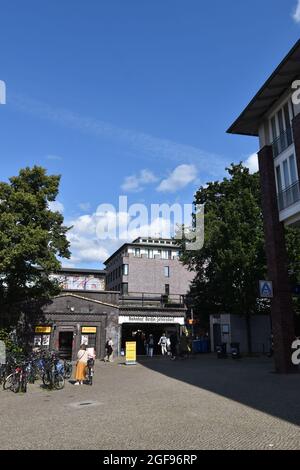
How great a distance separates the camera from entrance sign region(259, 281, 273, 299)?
18678 millimetres

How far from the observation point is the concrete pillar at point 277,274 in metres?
18.5

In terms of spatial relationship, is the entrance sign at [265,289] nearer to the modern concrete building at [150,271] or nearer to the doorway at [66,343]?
the doorway at [66,343]

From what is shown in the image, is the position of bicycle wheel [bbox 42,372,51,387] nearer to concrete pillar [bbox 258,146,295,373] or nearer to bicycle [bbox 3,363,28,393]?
bicycle [bbox 3,363,28,393]

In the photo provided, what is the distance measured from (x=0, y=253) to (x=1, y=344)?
216 inches

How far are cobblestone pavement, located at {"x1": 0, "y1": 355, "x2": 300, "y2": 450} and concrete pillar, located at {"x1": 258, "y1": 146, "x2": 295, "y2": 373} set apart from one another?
2296 mm

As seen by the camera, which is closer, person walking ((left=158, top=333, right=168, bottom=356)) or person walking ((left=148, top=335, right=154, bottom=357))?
person walking ((left=148, top=335, right=154, bottom=357))

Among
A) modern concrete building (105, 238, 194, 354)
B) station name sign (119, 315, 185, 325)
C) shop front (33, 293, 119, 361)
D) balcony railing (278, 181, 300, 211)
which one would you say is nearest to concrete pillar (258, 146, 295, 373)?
balcony railing (278, 181, 300, 211)

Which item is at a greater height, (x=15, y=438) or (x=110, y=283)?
(x=110, y=283)

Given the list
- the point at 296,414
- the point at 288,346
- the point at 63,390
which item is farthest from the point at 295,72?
the point at 63,390

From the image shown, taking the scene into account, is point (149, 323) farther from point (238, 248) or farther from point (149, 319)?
point (238, 248)

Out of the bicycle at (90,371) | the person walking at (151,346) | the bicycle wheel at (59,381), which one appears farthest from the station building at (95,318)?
the bicycle wheel at (59,381)

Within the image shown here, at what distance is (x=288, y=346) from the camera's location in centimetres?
1845

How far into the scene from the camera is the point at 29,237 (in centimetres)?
2255
